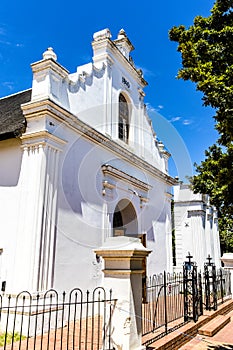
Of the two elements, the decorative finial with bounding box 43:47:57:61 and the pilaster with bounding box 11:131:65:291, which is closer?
the pilaster with bounding box 11:131:65:291

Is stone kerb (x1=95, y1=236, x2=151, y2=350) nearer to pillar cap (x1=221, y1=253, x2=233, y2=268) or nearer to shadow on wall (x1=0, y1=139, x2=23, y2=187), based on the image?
shadow on wall (x1=0, y1=139, x2=23, y2=187)

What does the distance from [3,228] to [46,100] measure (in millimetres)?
3167

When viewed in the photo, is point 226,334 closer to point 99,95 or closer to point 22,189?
point 22,189

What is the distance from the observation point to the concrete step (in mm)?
6922

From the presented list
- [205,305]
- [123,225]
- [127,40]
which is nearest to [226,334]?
[205,305]

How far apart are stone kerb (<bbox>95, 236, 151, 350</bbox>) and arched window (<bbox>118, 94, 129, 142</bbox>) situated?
7.13m

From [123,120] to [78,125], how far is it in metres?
3.75

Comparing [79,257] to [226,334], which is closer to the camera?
[226,334]

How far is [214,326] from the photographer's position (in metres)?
7.35

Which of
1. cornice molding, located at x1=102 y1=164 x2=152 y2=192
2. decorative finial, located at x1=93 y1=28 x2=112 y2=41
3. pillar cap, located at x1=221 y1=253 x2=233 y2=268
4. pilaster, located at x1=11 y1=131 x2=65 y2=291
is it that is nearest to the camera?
pilaster, located at x1=11 y1=131 x2=65 y2=291

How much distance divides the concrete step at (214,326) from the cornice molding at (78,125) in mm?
5611

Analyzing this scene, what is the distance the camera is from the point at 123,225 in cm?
1109

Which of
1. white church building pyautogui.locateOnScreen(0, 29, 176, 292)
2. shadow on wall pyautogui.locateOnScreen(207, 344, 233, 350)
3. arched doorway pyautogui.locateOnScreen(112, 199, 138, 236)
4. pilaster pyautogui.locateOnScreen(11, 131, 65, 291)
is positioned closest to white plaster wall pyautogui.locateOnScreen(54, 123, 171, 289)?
white church building pyautogui.locateOnScreen(0, 29, 176, 292)

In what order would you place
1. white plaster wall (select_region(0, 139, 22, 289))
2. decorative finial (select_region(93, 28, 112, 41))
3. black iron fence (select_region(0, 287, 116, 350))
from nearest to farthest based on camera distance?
1. black iron fence (select_region(0, 287, 116, 350))
2. white plaster wall (select_region(0, 139, 22, 289))
3. decorative finial (select_region(93, 28, 112, 41))
